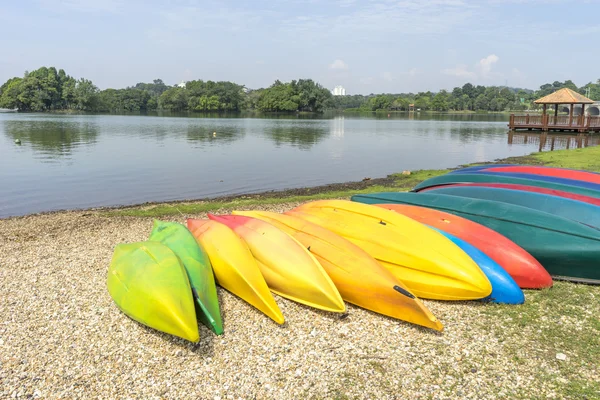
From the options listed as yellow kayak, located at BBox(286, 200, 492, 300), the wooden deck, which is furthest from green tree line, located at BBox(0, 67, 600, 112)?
yellow kayak, located at BBox(286, 200, 492, 300)

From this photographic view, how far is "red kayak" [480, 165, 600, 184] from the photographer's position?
9191mm

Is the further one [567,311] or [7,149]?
[7,149]

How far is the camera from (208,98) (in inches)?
4636

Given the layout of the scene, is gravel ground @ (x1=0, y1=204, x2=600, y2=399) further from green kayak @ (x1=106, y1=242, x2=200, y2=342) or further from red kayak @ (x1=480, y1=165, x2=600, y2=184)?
red kayak @ (x1=480, y1=165, x2=600, y2=184)

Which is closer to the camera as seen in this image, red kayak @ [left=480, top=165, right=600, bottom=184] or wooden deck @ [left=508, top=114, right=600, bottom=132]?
red kayak @ [left=480, top=165, right=600, bottom=184]

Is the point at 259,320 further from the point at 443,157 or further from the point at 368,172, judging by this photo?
the point at 443,157

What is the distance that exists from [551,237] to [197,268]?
4805 millimetres

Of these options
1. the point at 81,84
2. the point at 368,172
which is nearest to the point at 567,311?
the point at 368,172

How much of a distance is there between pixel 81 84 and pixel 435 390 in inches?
4955

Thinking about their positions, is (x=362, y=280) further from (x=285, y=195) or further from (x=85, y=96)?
(x=85, y=96)

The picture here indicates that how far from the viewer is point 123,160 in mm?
24469

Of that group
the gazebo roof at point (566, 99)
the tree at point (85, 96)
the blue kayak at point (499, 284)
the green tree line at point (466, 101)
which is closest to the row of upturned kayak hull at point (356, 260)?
the blue kayak at point (499, 284)

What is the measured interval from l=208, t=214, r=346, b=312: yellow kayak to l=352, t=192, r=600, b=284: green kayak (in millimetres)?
3123

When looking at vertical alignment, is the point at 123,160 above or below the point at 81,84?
below
